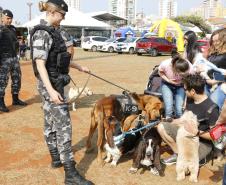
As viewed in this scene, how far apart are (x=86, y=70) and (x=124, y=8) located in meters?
124

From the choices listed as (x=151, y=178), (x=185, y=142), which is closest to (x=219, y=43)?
(x=185, y=142)

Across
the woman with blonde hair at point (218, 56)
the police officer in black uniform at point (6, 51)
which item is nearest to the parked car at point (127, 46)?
the police officer in black uniform at point (6, 51)

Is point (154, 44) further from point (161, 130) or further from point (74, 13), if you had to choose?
point (161, 130)

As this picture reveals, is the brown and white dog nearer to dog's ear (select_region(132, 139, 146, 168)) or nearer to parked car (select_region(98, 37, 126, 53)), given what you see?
dog's ear (select_region(132, 139, 146, 168))

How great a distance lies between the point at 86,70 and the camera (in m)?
4.34

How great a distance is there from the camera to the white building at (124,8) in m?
124

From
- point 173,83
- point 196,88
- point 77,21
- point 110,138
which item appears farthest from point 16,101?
point 77,21

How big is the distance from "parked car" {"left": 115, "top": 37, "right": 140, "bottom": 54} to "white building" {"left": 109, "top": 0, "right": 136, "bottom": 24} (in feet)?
317

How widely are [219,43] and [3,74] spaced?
446 cm

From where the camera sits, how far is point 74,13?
4131 cm

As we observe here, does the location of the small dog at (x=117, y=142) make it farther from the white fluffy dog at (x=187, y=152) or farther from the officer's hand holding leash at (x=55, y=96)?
the officer's hand holding leash at (x=55, y=96)

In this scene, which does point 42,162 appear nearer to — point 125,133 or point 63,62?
point 125,133

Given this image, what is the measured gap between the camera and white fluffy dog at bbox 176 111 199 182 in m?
4.05

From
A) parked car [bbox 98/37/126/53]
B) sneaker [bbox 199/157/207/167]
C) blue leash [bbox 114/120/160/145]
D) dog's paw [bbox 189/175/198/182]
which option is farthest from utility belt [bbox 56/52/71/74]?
parked car [bbox 98/37/126/53]
